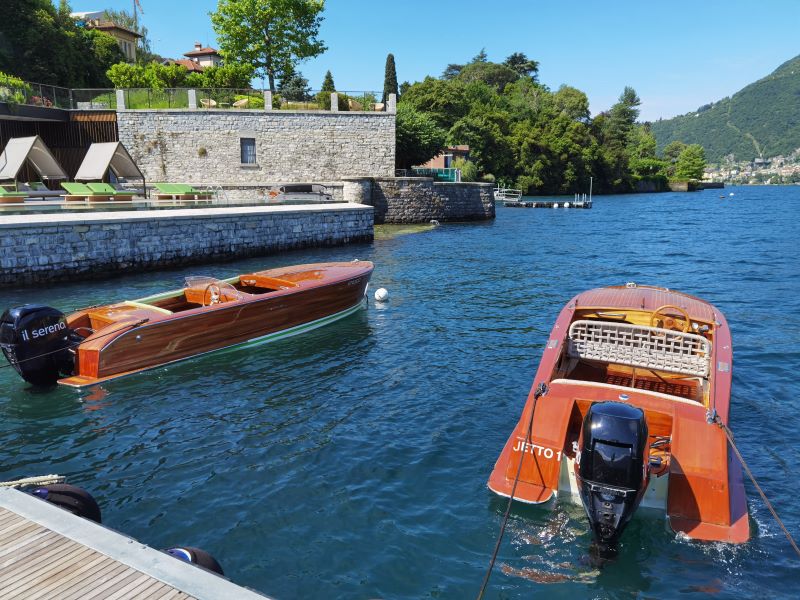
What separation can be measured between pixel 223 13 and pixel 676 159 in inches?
4220

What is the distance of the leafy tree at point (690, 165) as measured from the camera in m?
110

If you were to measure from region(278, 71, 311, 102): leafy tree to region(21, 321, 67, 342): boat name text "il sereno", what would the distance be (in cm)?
2785

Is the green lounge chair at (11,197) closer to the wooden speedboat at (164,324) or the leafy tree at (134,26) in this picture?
the wooden speedboat at (164,324)

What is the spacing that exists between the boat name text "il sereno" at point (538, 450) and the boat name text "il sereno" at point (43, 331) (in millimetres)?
6880

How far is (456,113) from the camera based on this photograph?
66.6m

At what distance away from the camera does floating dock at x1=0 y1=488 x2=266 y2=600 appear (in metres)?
3.39

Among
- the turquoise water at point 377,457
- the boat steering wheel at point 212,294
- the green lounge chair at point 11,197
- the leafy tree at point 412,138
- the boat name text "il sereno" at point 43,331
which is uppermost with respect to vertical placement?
the leafy tree at point 412,138

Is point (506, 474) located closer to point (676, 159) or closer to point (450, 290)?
point (450, 290)

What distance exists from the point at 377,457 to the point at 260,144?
91.8 ft

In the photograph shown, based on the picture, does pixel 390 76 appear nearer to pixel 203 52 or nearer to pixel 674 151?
pixel 203 52

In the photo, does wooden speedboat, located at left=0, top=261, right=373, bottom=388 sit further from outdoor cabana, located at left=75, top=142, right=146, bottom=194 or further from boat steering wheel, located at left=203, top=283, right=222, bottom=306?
outdoor cabana, located at left=75, top=142, right=146, bottom=194

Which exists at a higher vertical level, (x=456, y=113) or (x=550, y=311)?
(x=456, y=113)

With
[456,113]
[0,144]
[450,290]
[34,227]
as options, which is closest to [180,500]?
[450,290]

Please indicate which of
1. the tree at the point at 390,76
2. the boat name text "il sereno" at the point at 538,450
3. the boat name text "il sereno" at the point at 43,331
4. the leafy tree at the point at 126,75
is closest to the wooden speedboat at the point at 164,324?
the boat name text "il sereno" at the point at 43,331
